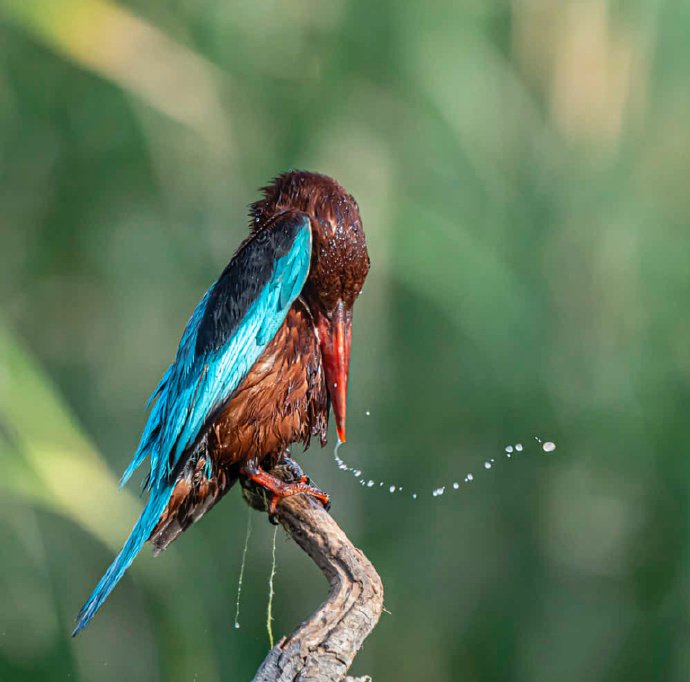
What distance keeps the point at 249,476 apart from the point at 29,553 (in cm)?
91

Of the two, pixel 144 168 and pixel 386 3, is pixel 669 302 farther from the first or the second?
pixel 144 168

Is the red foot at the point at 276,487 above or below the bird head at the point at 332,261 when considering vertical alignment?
below

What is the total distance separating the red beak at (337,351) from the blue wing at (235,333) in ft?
0.26

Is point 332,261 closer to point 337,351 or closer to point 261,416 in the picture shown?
point 337,351

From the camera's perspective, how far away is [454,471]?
238 centimetres

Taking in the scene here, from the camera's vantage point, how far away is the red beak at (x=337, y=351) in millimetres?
1739

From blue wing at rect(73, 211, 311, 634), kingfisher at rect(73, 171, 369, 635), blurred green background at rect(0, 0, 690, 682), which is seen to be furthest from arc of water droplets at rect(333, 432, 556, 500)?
blue wing at rect(73, 211, 311, 634)

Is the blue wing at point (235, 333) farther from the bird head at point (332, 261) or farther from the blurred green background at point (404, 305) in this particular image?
the blurred green background at point (404, 305)

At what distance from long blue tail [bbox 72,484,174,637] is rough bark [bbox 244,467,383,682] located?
0.20 meters

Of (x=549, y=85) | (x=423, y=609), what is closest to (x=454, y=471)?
(x=423, y=609)

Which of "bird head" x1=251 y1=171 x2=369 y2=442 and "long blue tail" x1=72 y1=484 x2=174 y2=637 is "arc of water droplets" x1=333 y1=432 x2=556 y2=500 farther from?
"long blue tail" x1=72 y1=484 x2=174 y2=637

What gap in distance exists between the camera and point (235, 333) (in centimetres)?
171

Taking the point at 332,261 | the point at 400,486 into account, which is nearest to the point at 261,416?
the point at 332,261

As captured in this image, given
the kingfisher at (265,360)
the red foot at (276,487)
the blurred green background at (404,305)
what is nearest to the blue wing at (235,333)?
the kingfisher at (265,360)
